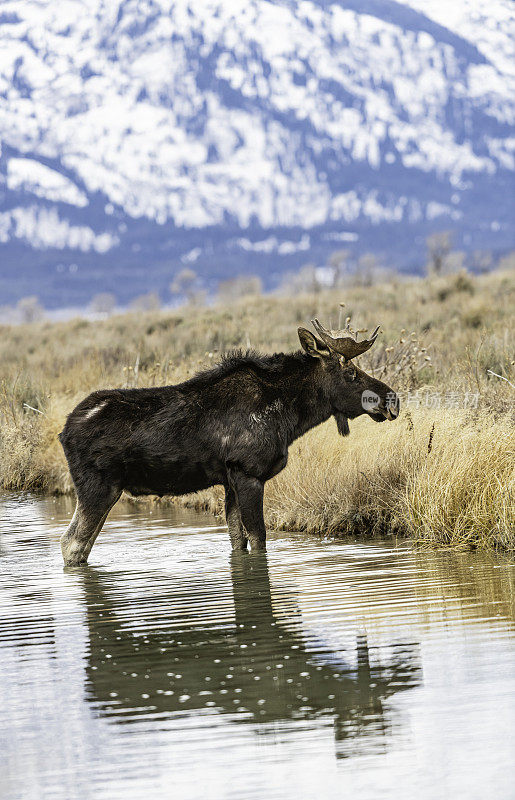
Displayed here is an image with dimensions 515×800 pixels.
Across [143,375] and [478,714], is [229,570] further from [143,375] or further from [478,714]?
[143,375]

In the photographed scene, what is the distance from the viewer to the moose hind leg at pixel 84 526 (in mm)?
11391

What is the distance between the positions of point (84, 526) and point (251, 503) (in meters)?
1.42

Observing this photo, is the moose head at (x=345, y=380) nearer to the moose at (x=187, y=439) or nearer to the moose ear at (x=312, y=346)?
the moose ear at (x=312, y=346)

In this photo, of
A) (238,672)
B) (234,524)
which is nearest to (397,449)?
(234,524)

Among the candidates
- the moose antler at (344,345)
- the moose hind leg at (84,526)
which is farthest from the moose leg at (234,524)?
the moose antler at (344,345)

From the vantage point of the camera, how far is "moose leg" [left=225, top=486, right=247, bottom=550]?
39.6 feet

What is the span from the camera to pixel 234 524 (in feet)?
39.7

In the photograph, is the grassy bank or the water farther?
the grassy bank

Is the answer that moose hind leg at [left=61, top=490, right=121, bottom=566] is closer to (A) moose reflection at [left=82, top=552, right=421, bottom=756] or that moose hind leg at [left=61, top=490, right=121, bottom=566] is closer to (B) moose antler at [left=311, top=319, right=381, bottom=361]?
(A) moose reflection at [left=82, top=552, right=421, bottom=756]

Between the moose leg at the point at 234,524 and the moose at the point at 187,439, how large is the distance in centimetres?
11

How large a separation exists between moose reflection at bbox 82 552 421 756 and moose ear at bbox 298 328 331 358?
3175 mm

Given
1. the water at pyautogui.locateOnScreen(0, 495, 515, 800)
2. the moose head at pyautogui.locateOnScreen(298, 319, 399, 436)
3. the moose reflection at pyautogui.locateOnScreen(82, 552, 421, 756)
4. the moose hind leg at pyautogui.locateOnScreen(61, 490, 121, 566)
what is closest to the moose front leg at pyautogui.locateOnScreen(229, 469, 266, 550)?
the water at pyautogui.locateOnScreen(0, 495, 515, 800)

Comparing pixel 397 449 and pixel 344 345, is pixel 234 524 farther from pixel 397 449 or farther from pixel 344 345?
pixel 397 449

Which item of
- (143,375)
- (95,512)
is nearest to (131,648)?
(95,512)
